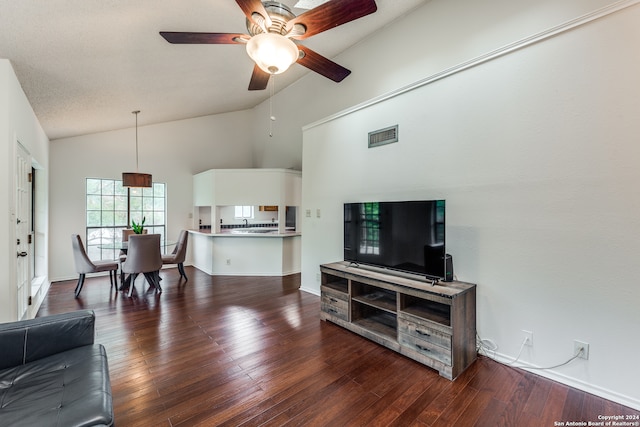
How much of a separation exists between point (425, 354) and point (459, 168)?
1.80 meters

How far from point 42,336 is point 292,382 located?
1724mm

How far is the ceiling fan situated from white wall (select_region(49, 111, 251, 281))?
4.71 metres

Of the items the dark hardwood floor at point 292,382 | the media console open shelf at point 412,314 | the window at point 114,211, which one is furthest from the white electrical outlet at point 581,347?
the window at point 114,211

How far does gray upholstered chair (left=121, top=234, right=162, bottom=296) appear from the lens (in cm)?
441

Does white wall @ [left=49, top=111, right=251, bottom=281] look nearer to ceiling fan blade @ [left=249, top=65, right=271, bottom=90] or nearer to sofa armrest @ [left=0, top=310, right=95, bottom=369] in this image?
ceiling fan blade @ [left=249, top=65, right=271, bottom=90]

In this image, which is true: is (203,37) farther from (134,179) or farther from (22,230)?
(134,179)

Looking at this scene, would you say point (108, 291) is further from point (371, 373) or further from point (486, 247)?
point (486, 247)

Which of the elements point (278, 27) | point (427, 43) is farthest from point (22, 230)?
point (427, 43)

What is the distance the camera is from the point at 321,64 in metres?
2.76

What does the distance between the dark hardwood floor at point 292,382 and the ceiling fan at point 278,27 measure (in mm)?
2453

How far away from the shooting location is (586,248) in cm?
208

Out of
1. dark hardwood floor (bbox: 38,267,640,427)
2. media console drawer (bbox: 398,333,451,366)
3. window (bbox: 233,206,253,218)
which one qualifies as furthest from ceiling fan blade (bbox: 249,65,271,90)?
window (bbox: 233,206,253,218)

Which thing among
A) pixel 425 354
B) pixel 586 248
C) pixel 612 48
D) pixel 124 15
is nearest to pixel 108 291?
pixel 124 15

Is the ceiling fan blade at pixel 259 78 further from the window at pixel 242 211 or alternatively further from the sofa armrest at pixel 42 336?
the window at pixel 242 211
